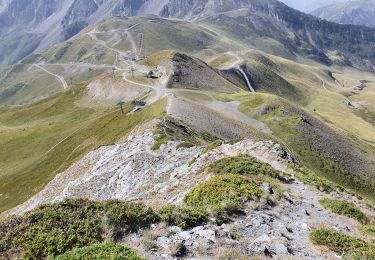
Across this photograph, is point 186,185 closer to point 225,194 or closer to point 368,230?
point 225,194

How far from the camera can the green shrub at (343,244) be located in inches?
767

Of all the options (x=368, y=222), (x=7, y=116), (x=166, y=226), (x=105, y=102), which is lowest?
(x=7, y=116)

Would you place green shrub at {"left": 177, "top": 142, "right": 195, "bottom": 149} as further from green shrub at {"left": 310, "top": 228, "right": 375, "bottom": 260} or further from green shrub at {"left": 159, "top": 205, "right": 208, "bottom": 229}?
green shrub at {"left": 310, "top": 228, "right": 375, "bottom": 260}

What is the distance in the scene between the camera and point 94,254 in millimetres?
15805

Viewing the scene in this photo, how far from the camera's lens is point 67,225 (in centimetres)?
1889

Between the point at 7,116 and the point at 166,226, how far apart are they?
15721 centimetres

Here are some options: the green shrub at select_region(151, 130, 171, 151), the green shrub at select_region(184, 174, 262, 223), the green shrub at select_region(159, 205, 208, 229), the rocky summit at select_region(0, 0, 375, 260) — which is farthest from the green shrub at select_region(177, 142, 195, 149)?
the green shrub at select_region(159, 205, 208, 229)

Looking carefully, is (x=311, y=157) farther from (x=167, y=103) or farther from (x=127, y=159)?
(x=127, y=159)

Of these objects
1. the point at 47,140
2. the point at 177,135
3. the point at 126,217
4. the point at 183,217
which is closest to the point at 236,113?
the point at 177,135

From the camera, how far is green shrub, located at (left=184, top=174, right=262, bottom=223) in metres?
24.5

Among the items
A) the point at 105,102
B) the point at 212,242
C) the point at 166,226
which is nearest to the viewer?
the point at 212,242

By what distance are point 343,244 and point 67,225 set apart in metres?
14.2

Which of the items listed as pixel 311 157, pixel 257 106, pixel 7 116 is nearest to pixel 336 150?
pixel 311 157

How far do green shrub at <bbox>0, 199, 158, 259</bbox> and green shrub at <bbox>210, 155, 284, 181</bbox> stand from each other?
15080 mm
